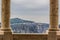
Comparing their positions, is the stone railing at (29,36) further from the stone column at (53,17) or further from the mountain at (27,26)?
the mountain at (27,26)

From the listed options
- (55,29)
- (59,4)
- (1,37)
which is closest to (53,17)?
(55,29)

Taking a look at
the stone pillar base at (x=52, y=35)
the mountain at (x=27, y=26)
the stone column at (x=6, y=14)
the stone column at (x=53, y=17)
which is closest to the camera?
the stone pillar base at (x=52, y=35)

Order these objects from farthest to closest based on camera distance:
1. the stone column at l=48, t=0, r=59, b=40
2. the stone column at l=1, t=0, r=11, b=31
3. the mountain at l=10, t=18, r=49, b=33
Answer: the mountain at l=10, t=18, r=49, b=33
the stone column at l=1, t=0, r=11, b=31
the stone column at l=48, t=0, r=59, b=40

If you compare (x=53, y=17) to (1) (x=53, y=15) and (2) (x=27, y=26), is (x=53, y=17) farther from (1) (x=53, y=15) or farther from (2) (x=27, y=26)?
(2) (x=27, y=26)

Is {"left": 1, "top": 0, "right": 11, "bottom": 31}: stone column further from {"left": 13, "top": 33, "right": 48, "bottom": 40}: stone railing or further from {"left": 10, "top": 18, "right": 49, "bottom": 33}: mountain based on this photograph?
{"left": 10, "top": 18, "right": 49, "bottom": 33}: mountain

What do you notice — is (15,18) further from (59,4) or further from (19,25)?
(59,4)

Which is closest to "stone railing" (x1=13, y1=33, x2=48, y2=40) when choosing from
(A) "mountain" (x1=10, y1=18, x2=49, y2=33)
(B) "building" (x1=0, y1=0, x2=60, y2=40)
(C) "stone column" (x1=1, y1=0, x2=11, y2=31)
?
(B) "building" (x1=0, y1=0, x2=60, y2=40)

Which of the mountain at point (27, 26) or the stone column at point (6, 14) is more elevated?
the stone column at point (6, 14)

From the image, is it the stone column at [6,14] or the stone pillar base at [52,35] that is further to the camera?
the stone column at [6,14]

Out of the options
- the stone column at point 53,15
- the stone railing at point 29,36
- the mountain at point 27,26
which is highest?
the stone column at point 53,15

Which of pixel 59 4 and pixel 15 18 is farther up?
pixel 59 4

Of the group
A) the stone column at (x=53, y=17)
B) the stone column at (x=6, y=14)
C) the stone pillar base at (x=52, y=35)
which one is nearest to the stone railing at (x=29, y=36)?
the stone pillar base at (x=52, y=35)
